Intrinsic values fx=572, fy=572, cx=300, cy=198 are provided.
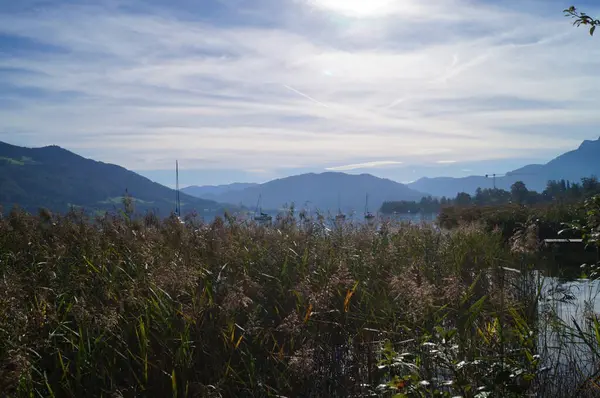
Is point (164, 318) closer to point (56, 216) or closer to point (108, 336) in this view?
point (108, 336)

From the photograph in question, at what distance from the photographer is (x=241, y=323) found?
4.95m

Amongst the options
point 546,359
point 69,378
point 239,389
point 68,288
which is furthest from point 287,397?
point 546,359

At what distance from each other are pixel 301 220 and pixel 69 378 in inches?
198

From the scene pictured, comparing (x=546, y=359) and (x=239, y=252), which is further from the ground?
(x=239, y=252)

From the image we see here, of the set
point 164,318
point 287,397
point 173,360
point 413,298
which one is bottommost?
point 287,397

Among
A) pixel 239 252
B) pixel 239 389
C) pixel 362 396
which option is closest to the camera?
pixel 362 396

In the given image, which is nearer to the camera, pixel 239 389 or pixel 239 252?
pixel 239 389

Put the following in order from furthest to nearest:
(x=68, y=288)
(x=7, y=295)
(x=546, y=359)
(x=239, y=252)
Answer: (x=239, y=252) < (x=546, y=359) < (x=68, y=288) < (x=7, y=295)

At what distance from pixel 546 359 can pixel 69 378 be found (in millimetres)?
3965

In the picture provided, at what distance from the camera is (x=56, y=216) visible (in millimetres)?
8219

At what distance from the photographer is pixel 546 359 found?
199 inches

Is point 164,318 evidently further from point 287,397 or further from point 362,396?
point 362,396

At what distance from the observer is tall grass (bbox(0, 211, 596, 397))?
11.7 feet

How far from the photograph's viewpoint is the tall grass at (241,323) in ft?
11.7
